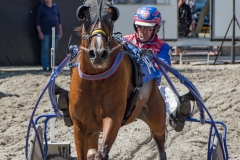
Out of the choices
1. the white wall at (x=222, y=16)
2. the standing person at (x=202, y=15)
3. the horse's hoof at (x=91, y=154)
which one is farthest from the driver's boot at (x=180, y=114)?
the standing person at (x=202, y=15)

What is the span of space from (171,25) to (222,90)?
4428mm

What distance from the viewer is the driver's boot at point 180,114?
6.30 meters

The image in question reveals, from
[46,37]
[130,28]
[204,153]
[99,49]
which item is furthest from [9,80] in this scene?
[99,49]

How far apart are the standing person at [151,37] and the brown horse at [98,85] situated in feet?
2.67

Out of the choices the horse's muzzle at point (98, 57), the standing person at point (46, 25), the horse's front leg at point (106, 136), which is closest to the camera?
the horse's muzzle at point (98, 57)

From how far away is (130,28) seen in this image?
14734 millimetres

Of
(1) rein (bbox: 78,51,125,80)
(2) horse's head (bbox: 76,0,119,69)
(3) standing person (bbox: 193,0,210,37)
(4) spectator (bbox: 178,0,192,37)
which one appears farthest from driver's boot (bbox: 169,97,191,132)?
(3) standing person (bbox: 193,0,210,37)

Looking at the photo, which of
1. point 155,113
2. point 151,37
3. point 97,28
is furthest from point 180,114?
point 97,28

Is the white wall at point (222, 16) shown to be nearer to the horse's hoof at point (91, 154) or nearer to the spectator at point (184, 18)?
the spectator at point (184, 18)

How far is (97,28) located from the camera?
4.68 m

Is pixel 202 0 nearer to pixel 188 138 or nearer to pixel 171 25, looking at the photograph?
pixel 171 25

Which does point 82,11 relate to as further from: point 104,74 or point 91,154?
point 91,154

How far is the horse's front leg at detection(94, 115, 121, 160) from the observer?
4.88 metres

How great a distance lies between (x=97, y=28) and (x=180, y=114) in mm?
1991
